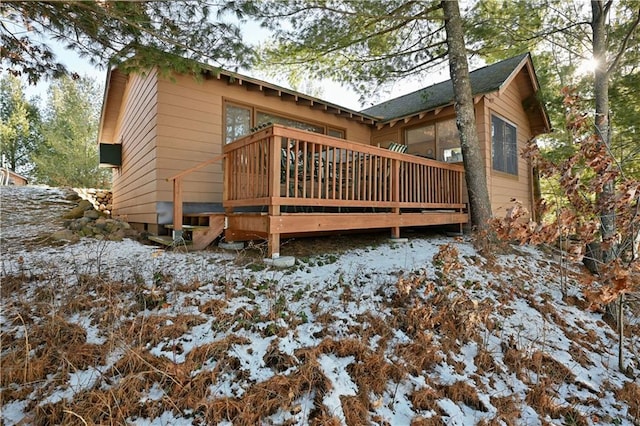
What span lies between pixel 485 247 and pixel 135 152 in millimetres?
7745

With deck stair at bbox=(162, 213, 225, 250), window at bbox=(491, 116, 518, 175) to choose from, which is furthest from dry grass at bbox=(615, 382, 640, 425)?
window at bbox=(491, 116, 518, 175)

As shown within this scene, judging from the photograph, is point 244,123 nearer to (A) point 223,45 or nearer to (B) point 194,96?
(B) point 194,96

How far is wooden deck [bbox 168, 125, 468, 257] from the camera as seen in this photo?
12.0 ft

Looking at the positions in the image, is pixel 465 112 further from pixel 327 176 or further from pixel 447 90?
pixel 327 176

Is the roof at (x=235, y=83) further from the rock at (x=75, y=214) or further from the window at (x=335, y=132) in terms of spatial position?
the rock at (x=75, y=214)

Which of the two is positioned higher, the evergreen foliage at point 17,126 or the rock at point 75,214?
the evergreen foliage at point 17,126

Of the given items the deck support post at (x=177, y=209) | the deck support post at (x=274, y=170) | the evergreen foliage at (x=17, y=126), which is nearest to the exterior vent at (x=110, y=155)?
the deck support post at (x=177, y=209)

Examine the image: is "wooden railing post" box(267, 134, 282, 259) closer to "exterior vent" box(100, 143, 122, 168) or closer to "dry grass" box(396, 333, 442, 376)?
"dry grass" box(396, 333, 442, 376)

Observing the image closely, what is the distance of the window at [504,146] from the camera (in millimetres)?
7336

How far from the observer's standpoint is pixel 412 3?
19.1 ft

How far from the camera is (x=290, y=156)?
462 centimetres

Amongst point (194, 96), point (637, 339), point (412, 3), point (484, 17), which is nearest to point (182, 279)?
point (194, 96)

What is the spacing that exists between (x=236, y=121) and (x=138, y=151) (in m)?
2.39

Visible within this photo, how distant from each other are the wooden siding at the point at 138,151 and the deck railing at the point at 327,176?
186cm
